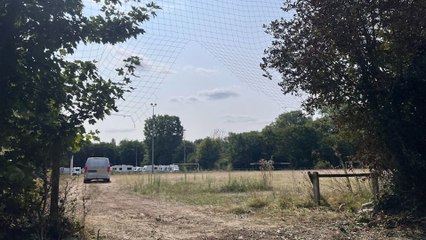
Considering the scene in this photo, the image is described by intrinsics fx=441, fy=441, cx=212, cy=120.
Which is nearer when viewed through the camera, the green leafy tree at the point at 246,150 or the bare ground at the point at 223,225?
the bare ground at the point at 223,225

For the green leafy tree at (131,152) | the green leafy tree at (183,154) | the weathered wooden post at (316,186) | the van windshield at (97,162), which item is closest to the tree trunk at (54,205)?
the weathered wooden post at (316,186)

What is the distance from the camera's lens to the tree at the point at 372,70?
7.84 metres

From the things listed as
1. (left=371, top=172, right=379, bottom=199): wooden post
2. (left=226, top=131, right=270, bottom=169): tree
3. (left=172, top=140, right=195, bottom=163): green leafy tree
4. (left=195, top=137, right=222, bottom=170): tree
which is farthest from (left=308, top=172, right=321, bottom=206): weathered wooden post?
(left=172, top=140, right=195, bottom=163): green leafy tree

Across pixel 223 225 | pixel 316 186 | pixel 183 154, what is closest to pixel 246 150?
pixel 183 154

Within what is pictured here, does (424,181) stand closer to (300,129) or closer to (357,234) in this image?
(357,234)

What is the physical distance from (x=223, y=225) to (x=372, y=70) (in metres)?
4.20

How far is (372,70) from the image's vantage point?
828 cm

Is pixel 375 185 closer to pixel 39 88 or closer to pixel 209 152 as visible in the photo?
pixel 39 88

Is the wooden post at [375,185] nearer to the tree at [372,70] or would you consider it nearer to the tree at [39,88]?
the tree at [372,70]

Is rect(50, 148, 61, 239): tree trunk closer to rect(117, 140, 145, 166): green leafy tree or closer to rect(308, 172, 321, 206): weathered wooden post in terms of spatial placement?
rect(308, 172, 321, 206): weathered wooden post

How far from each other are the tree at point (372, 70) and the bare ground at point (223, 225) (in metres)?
1.33

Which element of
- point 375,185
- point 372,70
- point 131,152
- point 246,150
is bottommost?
point 375,185

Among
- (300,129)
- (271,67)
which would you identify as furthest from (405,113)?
(300,129)

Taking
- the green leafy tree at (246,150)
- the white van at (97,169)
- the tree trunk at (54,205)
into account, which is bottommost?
the tree trunk at (54,205)
